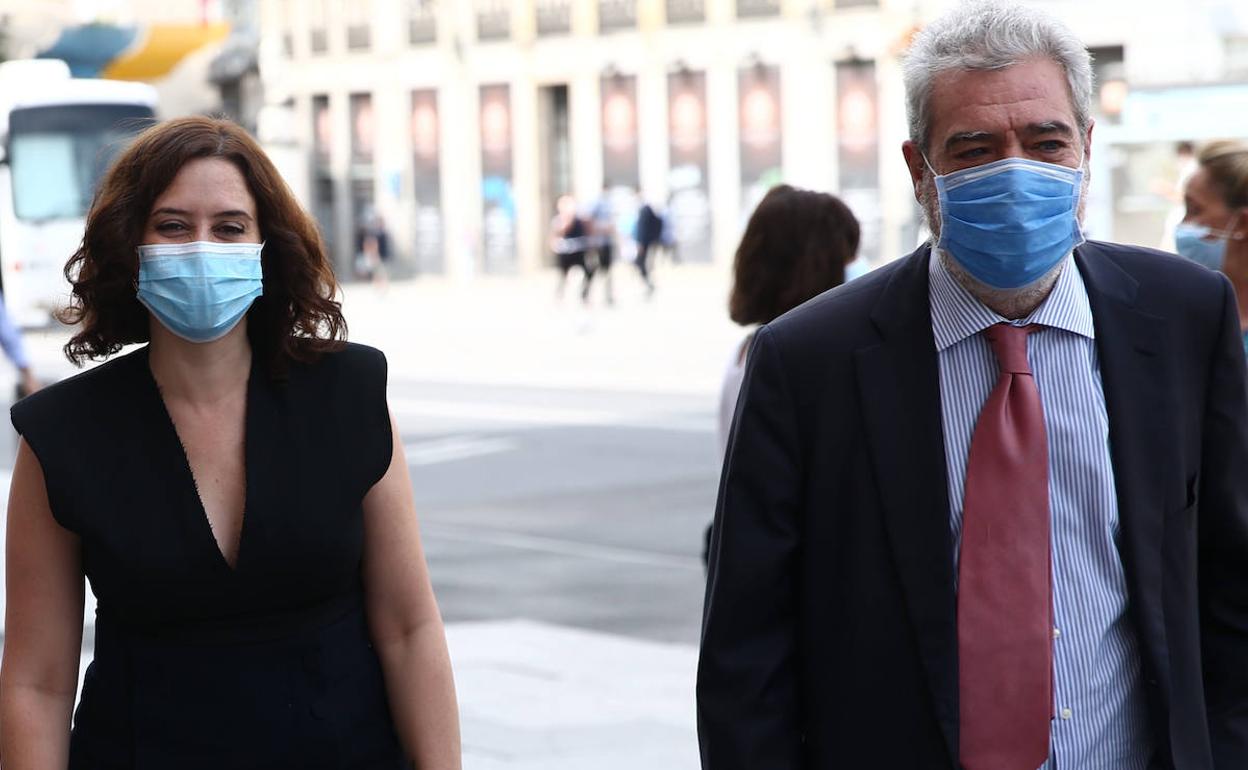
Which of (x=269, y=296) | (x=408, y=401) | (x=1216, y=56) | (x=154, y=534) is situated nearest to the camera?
(x=154, y=534)

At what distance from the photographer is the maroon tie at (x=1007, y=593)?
2559mm

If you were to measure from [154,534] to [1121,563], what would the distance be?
139cm

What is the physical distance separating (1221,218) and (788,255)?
1216 millimetres

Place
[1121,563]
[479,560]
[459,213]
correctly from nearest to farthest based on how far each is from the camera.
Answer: [1121,563] → [479,560] → [459,213]

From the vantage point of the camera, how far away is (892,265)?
2.82 m

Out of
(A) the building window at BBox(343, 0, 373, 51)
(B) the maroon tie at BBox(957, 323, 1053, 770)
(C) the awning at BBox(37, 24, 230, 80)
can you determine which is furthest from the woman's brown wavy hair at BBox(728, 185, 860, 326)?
(A) the building window at BBox(343, 0, 373, 51)

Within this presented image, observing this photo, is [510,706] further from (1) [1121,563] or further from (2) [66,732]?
(1) [1121,563]

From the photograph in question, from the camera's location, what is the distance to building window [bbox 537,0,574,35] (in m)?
49.2

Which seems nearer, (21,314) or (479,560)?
(479,560)

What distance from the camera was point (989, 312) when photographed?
8.82 ft

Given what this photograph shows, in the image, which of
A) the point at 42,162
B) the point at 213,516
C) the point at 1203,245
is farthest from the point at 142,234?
the point at 42,162

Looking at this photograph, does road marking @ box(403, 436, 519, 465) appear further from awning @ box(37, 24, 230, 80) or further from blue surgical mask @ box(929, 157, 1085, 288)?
blue surgical mask @ box(929, 157, 1085, 288)

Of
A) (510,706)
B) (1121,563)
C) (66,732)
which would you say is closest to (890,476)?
(1121,563)

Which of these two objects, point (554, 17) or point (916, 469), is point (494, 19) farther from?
point (916, 469)
